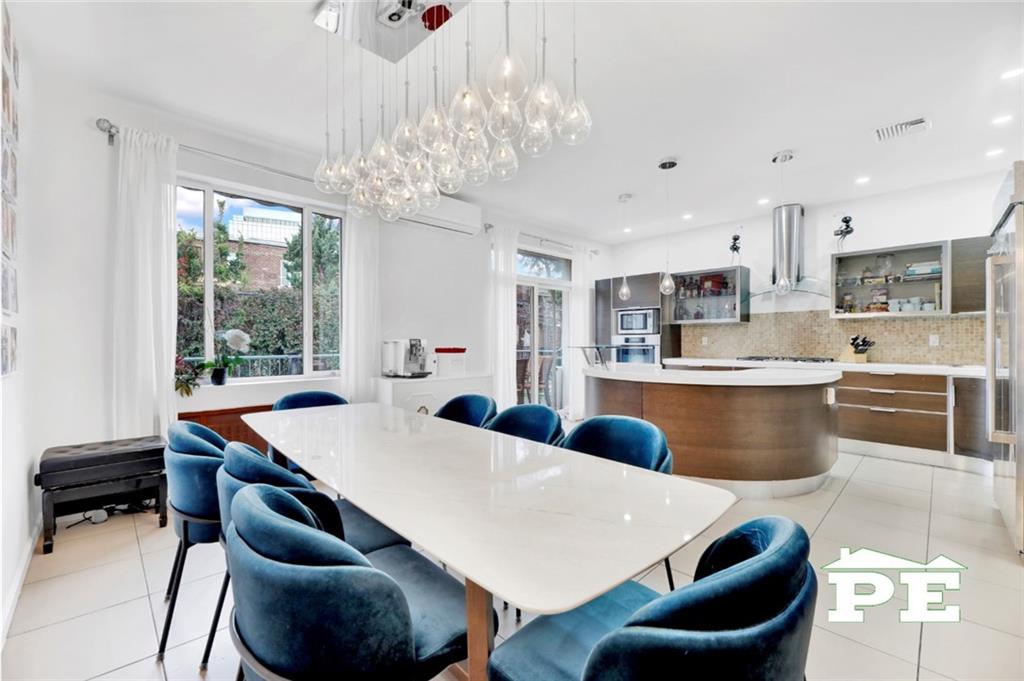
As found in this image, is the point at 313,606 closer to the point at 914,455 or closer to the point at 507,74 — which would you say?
the point at 507,74

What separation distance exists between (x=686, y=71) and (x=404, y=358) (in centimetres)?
332

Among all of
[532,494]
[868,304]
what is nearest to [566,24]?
[532,494]

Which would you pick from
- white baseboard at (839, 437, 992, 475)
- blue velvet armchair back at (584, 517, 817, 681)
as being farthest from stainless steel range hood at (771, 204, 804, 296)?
blue velvet armchair back at (584, 517, 817, 681)

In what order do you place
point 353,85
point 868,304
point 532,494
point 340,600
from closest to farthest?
point 340,600, point 532,494, point 353,85, point 868,304

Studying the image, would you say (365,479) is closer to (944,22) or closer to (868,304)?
(944,22)

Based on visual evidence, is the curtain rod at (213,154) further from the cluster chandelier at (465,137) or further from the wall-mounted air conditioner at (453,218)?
the cluster chandelier at (465,137)

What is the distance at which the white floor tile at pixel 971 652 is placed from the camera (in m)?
1.62

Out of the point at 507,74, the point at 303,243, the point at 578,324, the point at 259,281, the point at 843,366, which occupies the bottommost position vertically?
the point at 843,366

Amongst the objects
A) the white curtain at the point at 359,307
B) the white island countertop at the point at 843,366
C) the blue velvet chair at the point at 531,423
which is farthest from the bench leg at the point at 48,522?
the white island countertop at the point at 843,366

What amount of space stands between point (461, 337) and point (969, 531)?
4494 millimetres

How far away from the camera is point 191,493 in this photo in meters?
1.66

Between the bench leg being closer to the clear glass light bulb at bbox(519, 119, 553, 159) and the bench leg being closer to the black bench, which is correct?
the black bench

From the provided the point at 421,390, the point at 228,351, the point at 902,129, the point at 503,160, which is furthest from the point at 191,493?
the point at 902,129

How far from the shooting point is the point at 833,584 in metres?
2.23
